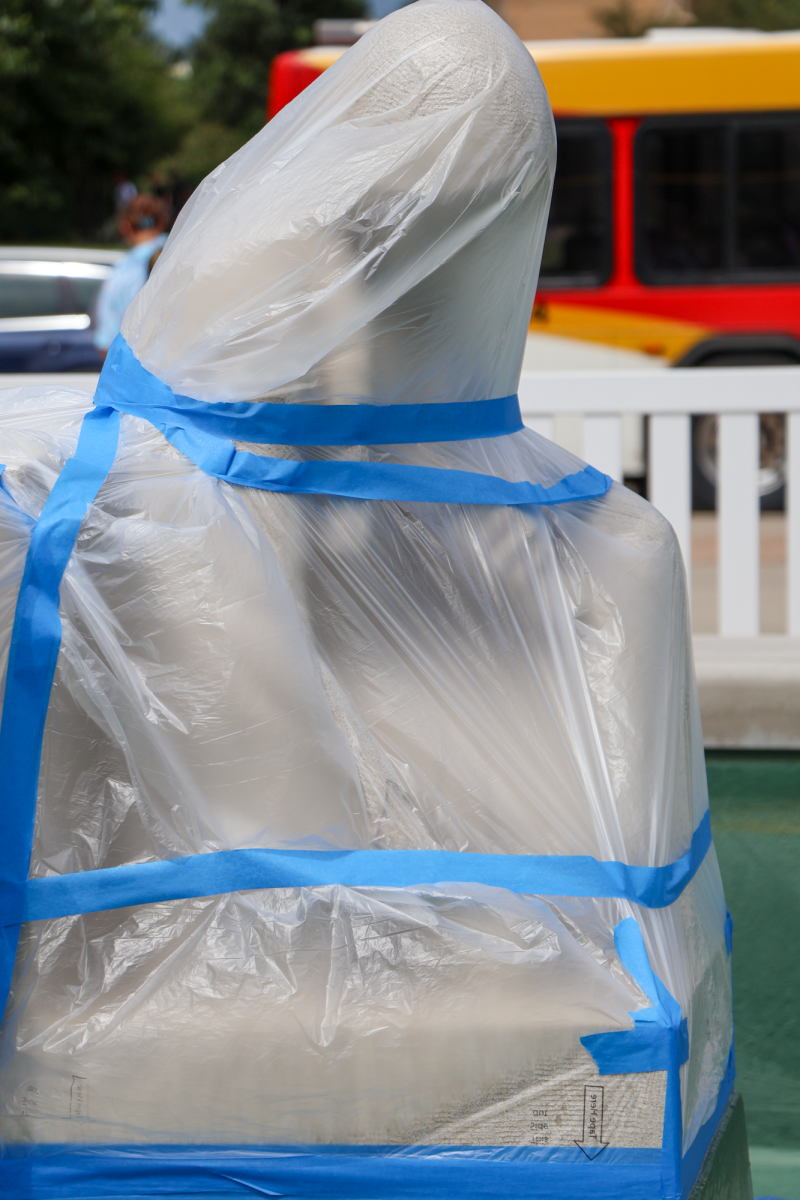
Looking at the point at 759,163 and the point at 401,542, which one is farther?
the point at 759,163

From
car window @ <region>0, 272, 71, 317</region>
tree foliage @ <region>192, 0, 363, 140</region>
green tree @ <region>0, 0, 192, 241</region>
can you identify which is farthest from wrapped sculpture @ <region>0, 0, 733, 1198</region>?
tree foliage @ <region>192, 0, 363, 140</region>

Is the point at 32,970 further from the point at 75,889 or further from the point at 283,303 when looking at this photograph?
the point at 283,303

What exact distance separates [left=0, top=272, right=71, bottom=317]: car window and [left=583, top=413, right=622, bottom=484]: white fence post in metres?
6.25

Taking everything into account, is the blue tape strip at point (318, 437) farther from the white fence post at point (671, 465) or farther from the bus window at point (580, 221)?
the bus window at point (580, 221)

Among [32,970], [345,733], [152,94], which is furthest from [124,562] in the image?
[152,94]

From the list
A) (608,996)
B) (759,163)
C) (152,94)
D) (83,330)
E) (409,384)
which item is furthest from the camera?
(152,94)

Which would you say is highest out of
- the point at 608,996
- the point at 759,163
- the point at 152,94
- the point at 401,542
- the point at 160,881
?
the point at 401,542

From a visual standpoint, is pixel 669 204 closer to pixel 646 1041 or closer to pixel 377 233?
pixel 377 233

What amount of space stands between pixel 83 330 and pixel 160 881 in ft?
26.4

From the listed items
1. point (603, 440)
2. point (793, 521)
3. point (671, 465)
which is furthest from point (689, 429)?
point (793, 521)

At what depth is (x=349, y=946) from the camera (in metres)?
1.17

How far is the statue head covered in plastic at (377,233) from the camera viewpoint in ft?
3.95

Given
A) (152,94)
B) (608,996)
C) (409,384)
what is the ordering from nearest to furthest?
(608,996) < (409,384) < (152,94)

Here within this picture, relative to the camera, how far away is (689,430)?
3482mm
